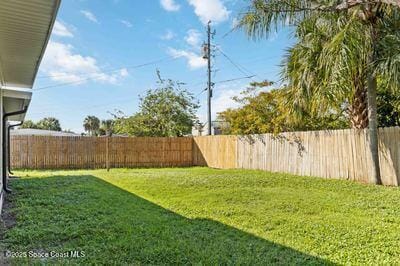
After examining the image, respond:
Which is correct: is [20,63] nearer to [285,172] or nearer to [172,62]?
[285,172]

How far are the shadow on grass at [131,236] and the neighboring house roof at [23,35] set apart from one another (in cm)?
217

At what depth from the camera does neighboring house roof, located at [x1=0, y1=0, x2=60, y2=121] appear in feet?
9.04

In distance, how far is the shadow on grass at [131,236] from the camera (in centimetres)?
352

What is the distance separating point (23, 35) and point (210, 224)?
3458mm

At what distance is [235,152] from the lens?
1464 cm

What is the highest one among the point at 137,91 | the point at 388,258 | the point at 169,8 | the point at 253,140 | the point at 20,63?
the point at 169,8

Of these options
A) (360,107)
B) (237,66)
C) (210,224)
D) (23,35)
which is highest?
(237,66)

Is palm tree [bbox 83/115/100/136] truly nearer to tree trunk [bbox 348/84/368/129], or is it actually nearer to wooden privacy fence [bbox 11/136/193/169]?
wooden privacy fence [bbox 11/136/193/169]

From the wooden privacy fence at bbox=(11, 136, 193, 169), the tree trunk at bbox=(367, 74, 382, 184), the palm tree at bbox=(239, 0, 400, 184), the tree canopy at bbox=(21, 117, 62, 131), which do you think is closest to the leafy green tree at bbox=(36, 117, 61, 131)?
the tree canopy at bbox=(21, 117, 62, 131)

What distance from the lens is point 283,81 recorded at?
31.2 ft

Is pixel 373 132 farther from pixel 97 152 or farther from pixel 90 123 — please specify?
pixel 90 123

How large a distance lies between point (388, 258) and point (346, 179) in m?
5.80

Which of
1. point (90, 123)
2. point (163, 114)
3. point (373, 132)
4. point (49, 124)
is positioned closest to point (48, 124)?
point (49, 124)

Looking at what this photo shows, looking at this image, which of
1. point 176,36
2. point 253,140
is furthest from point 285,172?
point 176,36
